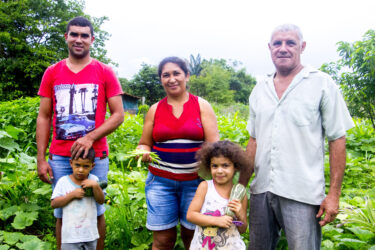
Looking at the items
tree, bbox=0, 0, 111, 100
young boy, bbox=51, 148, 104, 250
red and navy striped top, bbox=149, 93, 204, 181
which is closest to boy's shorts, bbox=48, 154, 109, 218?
young boy, bbox=51, 148, 104, 250

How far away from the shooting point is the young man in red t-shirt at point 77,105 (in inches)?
92.0

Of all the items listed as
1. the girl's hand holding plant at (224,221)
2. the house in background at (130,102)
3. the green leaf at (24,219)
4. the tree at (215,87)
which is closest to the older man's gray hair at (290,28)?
the girl's hand holding plant at (224,221)

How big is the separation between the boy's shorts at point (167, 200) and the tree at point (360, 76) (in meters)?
5.46

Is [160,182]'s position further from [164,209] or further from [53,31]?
[53,31]

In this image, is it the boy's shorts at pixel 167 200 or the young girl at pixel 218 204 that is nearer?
the young girl at pixel 218 204

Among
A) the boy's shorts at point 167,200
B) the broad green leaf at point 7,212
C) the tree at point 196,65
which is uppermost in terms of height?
the tree at point 196,65

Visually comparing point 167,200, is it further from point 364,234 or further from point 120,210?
point 364,234

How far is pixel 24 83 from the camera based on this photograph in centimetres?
2091

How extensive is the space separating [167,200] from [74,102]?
40.4 inches

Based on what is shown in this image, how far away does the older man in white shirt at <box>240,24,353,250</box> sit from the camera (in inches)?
76.1

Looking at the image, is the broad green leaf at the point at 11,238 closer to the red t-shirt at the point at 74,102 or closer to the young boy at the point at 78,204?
the young boy at the point at 78,204

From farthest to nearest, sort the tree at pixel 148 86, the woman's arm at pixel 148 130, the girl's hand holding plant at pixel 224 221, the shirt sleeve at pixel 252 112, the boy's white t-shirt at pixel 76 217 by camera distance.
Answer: the tree at pixel 148 86, the woman's arm at pixel 148 130, the shirt sleeve at pixel 252 112, the boy's white t-shirt at pixel 76 217, the girl's hand holding plant at pixel 224 221

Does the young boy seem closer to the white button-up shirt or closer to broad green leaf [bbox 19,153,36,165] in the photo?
the white button-up shirt

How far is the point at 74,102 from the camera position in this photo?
2.35 meters
